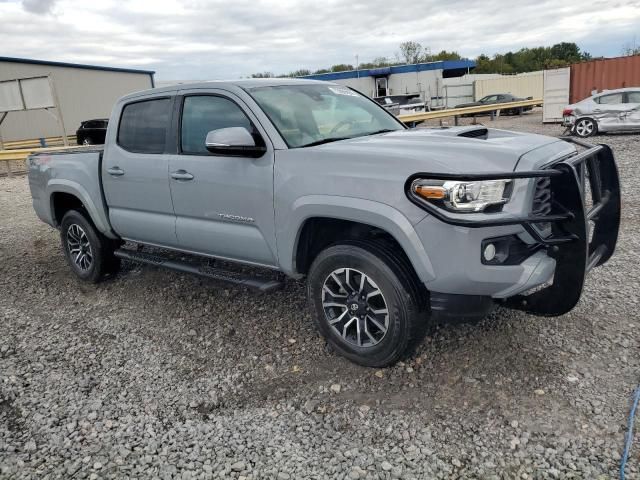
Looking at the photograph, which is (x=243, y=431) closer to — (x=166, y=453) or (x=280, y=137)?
(x=166, y=453)

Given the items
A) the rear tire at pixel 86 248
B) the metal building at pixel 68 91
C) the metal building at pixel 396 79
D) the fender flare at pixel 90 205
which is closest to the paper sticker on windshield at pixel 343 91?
the fender flare at pixel 90 205

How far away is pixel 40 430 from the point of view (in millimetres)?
3055

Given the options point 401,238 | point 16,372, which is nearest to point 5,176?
point 16,372

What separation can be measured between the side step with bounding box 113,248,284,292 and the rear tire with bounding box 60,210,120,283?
0.20m

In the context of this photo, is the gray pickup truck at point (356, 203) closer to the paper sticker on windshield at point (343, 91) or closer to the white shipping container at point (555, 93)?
the paper sticker on windshield at point (343, 91)

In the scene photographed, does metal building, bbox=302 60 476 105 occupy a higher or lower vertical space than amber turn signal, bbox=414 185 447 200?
higher

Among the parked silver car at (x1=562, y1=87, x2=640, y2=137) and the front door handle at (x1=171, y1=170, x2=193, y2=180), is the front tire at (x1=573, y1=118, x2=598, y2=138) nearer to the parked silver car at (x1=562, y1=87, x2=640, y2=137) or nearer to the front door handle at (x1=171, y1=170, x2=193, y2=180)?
the parked silver car at (x1=562, y1=87, x2=640, y2=137)

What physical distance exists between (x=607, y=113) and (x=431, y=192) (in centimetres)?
1479

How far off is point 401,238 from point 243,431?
1415mm

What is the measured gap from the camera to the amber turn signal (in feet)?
9.43

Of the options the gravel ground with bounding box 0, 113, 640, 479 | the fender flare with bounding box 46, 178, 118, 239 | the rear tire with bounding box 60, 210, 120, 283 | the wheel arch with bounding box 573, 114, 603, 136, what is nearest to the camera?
the gravel ground with bounding box 0, 113, 640, 479

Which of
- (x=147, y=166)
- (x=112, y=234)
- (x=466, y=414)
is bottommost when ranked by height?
(x=466, y=414)

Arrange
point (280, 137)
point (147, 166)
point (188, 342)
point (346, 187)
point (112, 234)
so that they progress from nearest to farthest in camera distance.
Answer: point (346, 187)
point (280, 137)
point (188, 342)
point (147, 166)
point (112, 234)

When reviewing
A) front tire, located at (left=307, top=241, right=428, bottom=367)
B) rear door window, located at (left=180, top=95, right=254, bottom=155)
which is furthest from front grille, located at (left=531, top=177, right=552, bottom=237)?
rear door window, located at (left=180, top=95, right=254, bottom=155)
